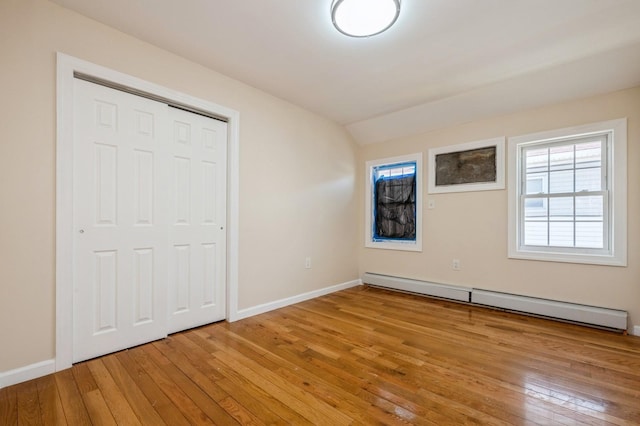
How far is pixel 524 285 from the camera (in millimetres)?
3262

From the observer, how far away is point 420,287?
3.90m

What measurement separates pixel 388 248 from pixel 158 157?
3.22m

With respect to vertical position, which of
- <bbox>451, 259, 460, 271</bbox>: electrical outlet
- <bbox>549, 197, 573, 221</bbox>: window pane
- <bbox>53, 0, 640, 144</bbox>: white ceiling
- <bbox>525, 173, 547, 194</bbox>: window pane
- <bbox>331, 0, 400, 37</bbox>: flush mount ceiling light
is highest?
<bbox>53, 0, 640, 144</bbox>: white ceiling

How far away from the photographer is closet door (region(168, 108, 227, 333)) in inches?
103

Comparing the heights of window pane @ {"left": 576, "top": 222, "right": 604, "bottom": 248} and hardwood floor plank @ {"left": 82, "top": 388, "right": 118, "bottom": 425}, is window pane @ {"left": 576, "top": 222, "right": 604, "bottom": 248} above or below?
above

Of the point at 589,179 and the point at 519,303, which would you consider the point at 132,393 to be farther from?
the point at 589,179

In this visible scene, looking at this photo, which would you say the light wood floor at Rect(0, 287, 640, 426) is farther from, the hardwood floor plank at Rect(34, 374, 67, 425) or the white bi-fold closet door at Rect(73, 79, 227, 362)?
the white bi-fold closet door at Rect(73, 79, 227, 362)

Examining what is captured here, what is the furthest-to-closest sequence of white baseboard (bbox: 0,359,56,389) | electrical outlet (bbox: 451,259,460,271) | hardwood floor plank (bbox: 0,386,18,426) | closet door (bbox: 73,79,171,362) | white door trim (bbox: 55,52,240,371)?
electrical outlet (bbox: 451,259,460,271)
closet door (bbox: 73,79,171,362)
white door trim (bbox: 55,52,240,371)
white baseboard (bbox: 0,359,56,389)
hardwood floor plank (bbox: 0,386,18,426)

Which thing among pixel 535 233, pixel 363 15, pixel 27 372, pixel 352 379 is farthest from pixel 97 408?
pixel 535 233

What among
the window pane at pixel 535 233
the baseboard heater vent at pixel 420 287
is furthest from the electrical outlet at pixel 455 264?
the window pane at pixel 535 233

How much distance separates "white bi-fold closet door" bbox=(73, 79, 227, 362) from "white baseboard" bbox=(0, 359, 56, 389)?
5.9 inches

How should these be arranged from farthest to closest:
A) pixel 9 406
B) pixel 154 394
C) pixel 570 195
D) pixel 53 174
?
pixel 570 195, pixel 53 174, pixel 154 394, pixel 9 406

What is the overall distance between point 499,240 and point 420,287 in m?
1.14

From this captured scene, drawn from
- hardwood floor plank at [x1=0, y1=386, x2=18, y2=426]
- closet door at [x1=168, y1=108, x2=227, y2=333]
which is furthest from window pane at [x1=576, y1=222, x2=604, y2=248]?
hardwood floor plank at [x1=0, y1=386, x2=18, y2=426]
